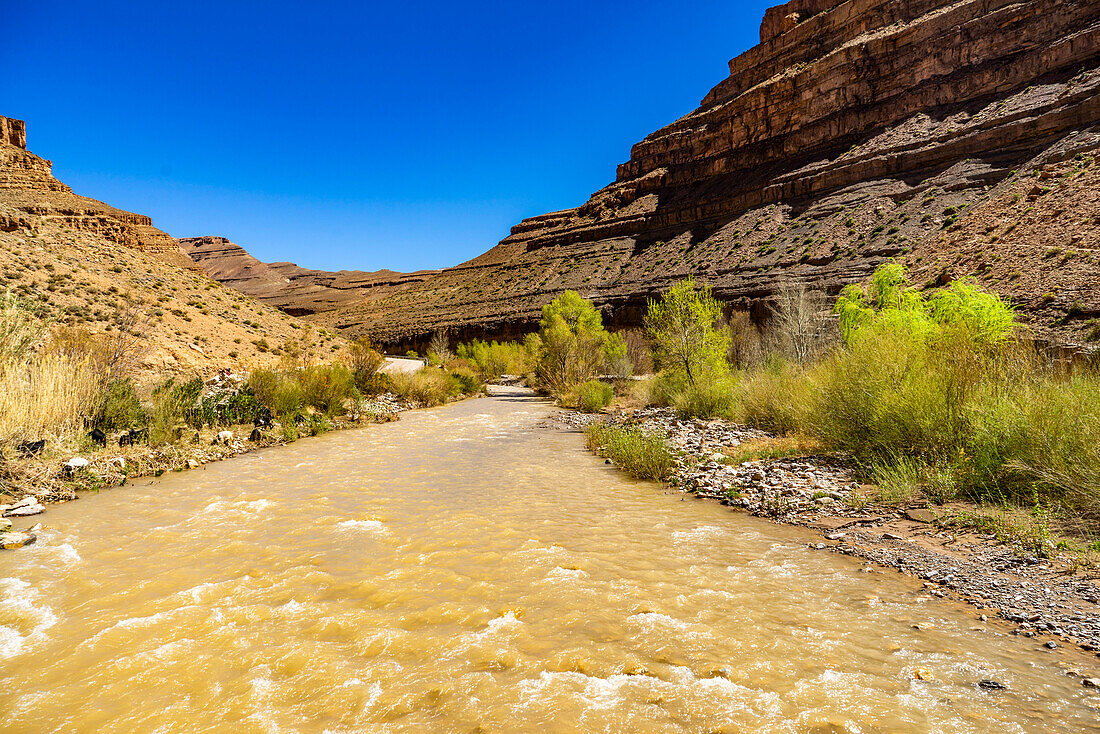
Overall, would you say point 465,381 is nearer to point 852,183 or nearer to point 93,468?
point 93,468

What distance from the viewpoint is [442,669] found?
270 centimetres

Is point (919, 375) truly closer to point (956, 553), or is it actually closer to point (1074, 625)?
point (956, 553)

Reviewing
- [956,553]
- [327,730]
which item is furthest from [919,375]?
[327,730]

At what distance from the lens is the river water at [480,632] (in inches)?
91.3

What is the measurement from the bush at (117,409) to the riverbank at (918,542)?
959 cm

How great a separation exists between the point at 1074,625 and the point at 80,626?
6.64 meters

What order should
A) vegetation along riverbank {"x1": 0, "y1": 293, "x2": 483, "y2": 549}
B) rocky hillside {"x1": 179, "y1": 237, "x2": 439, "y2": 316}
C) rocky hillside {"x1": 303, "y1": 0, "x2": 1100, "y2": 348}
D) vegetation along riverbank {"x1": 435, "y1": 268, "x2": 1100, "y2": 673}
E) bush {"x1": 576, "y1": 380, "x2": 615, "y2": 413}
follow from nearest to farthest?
vegetation along riverbank {"x1": 435, "y1": 268, "x2": 1100, "y2": 673} → vegetation along riverbank {"x1": 0, "y1": 293, "x2": 483, "y2": 549} → bush {"x1": 576, "y1": 380, "x2": 615, "y2": 413} → rocky hillside {"x1": 303, "y1": 0, "x2": 1100, "y2": 348} → rocky hillside {"x1": 179, "y1": 237, "x2": 439, "y2": 316}

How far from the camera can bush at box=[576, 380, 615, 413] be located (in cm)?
1803

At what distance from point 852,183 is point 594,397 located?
143ft

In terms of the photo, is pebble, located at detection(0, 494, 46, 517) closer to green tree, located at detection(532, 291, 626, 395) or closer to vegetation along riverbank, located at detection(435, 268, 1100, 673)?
vegetation along riverbank, located at detection(435, 268, 1100, 673)

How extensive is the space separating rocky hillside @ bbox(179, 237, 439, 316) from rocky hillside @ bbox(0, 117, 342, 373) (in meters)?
59.6

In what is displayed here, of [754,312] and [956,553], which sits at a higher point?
[754,312]

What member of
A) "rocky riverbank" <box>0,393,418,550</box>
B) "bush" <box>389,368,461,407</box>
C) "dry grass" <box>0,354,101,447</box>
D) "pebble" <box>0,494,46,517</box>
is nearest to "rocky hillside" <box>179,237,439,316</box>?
"bush" <box>389,368,461,407</box>


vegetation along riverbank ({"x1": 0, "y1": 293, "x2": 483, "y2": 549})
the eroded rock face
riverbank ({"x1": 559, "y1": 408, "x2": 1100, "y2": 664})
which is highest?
the eroded rock face
